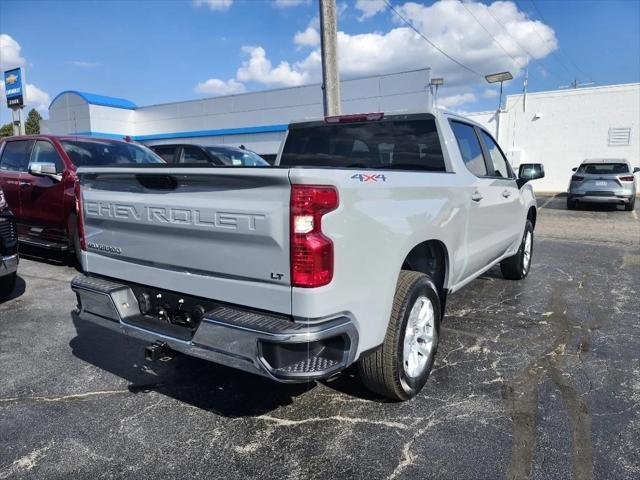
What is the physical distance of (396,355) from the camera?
2.99 metres

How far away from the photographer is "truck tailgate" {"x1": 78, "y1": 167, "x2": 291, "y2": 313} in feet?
8.16

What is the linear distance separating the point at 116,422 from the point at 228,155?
812cm

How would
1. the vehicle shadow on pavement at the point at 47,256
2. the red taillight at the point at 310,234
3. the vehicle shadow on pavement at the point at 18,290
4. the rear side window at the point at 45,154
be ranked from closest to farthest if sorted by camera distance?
1. the red taillight at the point at 310,234
2. the vehicle shadow on pavement at the point at 18,290
3. the rear side window at the point at 45,154
4. the vehicle shadow on pavement at the point at 47,256

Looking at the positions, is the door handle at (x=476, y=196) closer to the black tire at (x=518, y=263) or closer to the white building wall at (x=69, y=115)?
the black tire at (x=518, y=263)

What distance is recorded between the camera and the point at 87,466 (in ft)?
8.72

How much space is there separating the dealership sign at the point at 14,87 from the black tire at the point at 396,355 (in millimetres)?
17878

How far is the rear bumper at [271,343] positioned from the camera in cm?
242

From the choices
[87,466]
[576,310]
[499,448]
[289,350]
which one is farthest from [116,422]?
[576,310]

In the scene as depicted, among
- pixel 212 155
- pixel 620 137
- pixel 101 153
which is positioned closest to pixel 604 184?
pixel 620 137

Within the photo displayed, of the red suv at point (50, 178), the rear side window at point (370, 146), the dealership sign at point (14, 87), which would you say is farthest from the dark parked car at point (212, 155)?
the dealership sign at point (14, 87)

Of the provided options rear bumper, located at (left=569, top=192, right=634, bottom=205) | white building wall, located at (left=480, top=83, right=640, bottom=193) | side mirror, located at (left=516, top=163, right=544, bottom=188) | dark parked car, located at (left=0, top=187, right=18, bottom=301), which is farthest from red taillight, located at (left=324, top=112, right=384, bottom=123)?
white building wall, located at (left=480, top=83, right=640, bottom=193)

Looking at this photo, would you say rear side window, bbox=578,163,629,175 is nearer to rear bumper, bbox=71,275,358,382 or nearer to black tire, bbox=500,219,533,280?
black tire, bbox=500,219,533,280

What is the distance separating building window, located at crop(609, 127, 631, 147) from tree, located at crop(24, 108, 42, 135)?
42740 millimetres

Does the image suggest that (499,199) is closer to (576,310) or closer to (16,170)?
(576,310)
